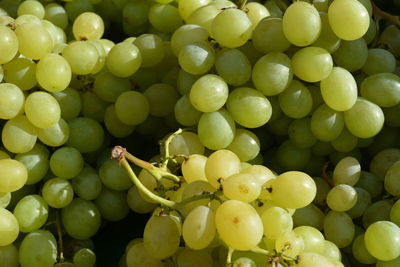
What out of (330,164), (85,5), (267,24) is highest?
(267,24)

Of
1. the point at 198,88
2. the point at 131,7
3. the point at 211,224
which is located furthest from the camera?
the point at 131,7

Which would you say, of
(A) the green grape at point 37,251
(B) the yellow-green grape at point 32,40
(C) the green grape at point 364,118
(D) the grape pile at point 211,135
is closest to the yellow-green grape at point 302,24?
(D) the grape pile at point 211,135

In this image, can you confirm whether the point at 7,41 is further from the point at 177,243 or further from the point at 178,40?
the point at 177,243

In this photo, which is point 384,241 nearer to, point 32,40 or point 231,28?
point 231,28

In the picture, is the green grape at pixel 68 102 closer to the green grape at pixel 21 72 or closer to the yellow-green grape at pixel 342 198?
the green grape at pixel 21 72

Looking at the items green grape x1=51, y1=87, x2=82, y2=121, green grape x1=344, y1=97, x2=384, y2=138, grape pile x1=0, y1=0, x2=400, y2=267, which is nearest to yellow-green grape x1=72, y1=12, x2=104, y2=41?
grape pile x1=0, y1=0, x2=400, y2=267

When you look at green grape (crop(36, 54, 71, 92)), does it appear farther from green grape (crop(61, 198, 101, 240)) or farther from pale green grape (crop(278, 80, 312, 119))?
pale green grape (crop(278, 80, 312, 119))

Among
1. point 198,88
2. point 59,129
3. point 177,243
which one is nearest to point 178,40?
point 198,88
